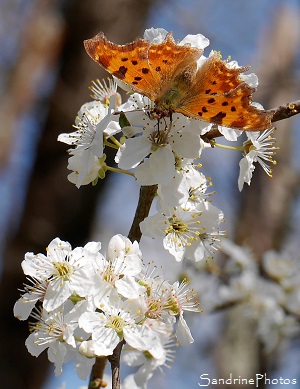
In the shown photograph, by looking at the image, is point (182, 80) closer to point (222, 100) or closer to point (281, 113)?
point (222, 100)

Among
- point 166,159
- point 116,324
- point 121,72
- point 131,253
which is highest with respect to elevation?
point 121,72

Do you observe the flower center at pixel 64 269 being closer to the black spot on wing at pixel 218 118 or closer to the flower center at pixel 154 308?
the flower center at pixel 154 308

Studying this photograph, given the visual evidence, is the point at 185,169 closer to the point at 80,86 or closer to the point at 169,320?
the point at 169,320

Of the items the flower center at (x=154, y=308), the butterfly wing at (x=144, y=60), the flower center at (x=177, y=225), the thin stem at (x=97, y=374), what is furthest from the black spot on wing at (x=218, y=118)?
the thin stem at (x=97, y=374)

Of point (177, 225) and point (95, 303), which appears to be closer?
point (95, 303)

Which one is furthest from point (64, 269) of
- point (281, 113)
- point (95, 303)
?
point (281, 113)

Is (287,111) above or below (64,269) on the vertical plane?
above

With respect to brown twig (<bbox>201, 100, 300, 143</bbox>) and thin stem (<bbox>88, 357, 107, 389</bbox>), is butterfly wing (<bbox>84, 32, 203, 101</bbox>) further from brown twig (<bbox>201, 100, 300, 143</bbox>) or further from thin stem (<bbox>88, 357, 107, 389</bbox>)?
thin stem (<bbox>88, 357, 107, 389</bbox>)

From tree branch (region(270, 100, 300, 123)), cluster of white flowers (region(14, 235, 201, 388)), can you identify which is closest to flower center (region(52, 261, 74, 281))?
cluster of white flowers (region(14, 235, 201, 388))
